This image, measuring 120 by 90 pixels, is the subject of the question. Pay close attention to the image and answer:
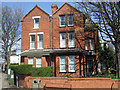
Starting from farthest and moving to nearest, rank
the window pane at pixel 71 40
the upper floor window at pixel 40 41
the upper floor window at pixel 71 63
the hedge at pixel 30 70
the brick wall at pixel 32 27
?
A: the upper floor window at pixel 40 41 → the brick wall at pixel 32 27 → the window pane at pixel 71 40 → the upper floor window at pixel 71 63 → the hedge at pixel 30 70

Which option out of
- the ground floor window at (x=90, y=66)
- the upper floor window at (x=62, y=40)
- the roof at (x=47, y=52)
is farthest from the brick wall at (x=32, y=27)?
the ground floor window at (x=90, y=66)

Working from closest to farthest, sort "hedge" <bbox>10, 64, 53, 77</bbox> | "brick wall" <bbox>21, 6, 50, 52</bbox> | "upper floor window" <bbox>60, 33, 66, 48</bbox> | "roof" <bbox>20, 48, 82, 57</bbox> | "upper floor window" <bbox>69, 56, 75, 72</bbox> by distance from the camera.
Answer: "hedge" <bbox>10, 64, 53, 77</bbox> < "roof" <bbox>20, 48, 82, 57</bbox> < "upper floor window" <bbox>69, 56, 75, 72</bbox> < "upper floor window" <bbox>60, 33, 66, 48</bbox> < "brick wall" <bbox>21, 6, 50, 52</bbox>

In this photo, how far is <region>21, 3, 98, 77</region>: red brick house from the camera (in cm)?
1744

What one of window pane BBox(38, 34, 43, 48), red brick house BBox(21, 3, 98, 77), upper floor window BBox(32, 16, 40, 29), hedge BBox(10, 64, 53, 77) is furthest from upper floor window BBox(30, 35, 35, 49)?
hedge BBox(10, 64, 53, 77)

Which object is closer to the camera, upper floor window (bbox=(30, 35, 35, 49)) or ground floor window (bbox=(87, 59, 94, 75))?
ground floor window (bbox=(87, 59, 94, 75))

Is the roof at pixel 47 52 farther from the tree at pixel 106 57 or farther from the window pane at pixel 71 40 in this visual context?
the tree at pixel 106 57

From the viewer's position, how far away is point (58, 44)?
18891 millimetres

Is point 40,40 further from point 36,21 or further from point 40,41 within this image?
point 36,21

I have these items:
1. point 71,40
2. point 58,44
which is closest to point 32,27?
point 58,44

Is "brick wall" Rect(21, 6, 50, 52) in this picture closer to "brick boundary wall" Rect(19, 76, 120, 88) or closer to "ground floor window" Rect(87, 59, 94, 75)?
"ground floor window" Rect(87, 59, 94, 75)

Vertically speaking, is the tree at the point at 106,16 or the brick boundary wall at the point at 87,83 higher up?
the tree at the point at 106,16

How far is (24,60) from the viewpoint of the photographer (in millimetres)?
19547

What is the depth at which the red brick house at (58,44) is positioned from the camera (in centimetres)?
1744

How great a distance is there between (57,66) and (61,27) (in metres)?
5.56
